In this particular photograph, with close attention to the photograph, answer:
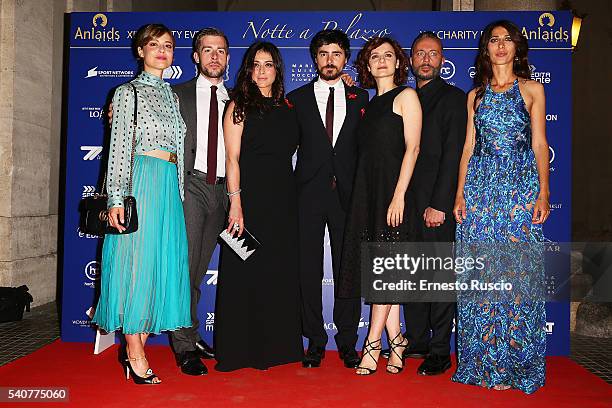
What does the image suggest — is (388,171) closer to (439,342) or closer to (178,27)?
(439,342)

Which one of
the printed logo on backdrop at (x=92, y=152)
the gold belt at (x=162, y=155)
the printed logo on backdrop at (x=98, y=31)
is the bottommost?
the gold belt at (x=162, y=155)

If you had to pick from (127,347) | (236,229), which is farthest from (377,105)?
(127,347)

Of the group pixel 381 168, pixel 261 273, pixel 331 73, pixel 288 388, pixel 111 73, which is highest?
pixel 111 73

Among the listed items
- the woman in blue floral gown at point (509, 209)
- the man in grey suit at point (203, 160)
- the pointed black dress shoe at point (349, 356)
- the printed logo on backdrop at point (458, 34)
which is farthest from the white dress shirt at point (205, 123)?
the printed logo on backdrop at point (458, 34)

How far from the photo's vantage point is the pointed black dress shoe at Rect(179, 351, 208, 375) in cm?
380

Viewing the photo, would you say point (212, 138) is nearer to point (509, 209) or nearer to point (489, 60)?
point (489, 60)

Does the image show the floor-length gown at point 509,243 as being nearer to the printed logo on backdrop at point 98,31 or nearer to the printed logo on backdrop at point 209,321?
the printed logo on backdrop at point 209,321

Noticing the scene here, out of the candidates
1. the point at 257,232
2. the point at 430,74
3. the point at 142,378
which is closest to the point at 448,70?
the point at 430,74

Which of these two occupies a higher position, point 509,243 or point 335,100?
point 335,100

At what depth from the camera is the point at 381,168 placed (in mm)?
3709

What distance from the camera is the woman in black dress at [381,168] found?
3.66 m

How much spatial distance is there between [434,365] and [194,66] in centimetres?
284

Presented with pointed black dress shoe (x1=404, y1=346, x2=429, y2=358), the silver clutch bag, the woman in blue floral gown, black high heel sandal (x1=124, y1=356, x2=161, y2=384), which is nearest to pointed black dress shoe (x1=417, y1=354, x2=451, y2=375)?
pointed black dress shoe (x1=404, y1=346, x2=429, y2=358)

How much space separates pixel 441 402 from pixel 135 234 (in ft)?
6.31
